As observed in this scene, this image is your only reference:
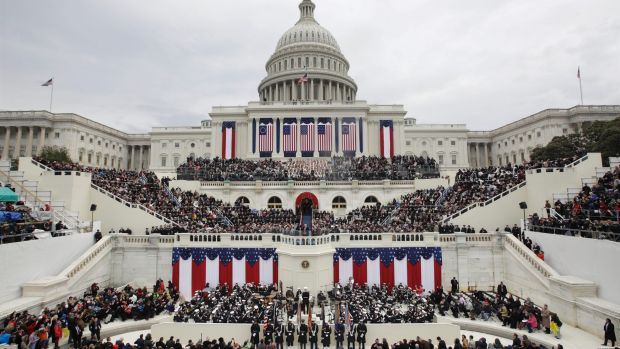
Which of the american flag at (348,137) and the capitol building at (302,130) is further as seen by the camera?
the capitol building at (302,130)

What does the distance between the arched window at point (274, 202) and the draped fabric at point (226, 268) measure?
1692 centimetres

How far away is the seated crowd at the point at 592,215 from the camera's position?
2028 cm

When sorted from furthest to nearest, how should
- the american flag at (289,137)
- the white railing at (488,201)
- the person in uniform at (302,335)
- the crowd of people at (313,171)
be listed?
1. the american flag at (289,137)
2. the crowd of people at (313,171)
3. the white railing at (488,201)
4. the person in uniform at (302,335)

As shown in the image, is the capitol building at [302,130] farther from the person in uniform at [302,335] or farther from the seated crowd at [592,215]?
the person in uniform at [302,335]

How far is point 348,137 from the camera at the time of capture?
2547 inches

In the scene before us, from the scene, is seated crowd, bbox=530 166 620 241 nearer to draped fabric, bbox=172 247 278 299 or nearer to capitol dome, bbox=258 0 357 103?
draped fabric, bbox=172 247 278 299

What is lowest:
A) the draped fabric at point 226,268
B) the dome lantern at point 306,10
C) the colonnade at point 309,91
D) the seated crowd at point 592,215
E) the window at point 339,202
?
the draped fabric at point 226,268

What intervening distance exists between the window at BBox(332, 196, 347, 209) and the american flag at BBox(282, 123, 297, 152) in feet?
74.1

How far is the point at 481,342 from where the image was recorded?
15414mm

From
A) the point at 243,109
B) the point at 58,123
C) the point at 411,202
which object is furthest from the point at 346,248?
the point at 58,123

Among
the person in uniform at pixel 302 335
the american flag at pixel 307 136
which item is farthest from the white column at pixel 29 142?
the person in uniform at pixel 302 335

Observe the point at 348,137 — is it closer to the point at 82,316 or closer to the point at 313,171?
the point at 313,171

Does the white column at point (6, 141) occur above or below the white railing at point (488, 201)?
above

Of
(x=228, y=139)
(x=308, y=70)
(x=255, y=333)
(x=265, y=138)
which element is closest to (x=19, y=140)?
(x=228, y=139)
